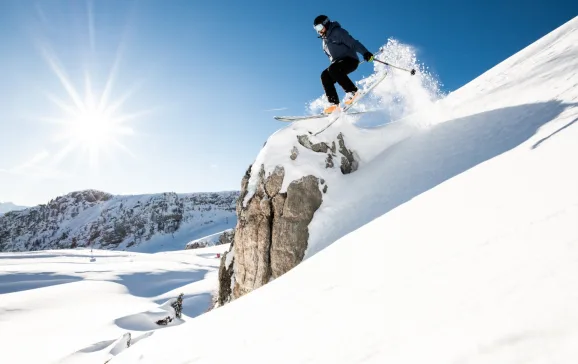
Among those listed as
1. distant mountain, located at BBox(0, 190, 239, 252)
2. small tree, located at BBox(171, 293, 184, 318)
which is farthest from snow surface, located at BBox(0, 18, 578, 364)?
distant mountain, located at BBox(0, 190, 239, 252)

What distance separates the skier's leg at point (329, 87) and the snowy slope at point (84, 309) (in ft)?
26.0

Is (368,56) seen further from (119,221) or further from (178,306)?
(119,221)

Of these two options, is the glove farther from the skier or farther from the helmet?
the helmet

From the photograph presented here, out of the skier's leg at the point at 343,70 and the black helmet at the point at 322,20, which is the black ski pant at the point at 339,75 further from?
the black helmet at the point at 322,20

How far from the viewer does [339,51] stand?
8.32 meters

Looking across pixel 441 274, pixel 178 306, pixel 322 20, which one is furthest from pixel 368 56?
pixel 178 306

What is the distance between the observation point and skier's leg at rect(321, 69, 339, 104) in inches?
347

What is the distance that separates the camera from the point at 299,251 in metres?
9.45

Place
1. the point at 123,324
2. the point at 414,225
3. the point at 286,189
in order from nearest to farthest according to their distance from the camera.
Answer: the point at 414,225 < the point at 286,189 < the point at 123,324

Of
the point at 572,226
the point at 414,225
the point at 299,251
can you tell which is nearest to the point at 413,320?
the point at 572,226

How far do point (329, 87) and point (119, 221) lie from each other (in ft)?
531

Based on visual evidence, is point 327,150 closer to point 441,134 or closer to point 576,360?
point 441,134

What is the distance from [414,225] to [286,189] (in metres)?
6.39

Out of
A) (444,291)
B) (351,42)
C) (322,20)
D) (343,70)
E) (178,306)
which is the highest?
(322,20)
